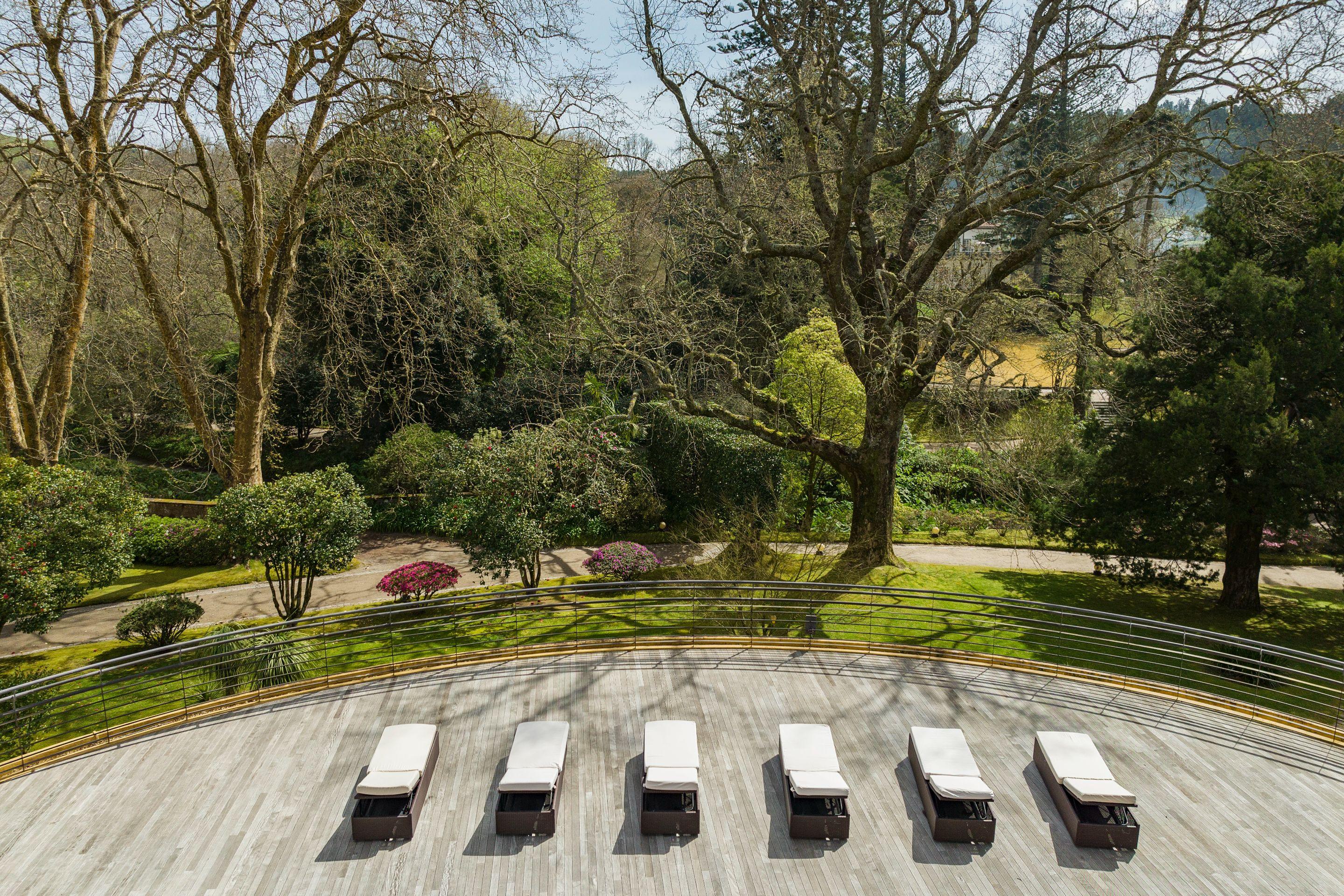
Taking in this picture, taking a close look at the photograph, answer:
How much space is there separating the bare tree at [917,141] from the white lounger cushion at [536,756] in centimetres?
931

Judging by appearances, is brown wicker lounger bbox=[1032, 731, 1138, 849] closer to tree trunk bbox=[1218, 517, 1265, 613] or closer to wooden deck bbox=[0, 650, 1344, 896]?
wooden deck bbox=[0, 650, 1344, 896]

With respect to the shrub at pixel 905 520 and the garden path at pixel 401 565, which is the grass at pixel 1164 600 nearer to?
the garden path at pixel 401 565

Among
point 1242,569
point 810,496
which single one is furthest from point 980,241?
point 1242,569

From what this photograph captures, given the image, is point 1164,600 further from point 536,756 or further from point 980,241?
point 980,241

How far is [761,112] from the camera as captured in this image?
55.2 feet

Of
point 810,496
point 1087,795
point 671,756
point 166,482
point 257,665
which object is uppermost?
point 810,496

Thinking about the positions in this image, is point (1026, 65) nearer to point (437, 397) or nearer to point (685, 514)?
point (685, 514)

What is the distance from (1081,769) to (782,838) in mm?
3269

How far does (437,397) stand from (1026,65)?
770 inches

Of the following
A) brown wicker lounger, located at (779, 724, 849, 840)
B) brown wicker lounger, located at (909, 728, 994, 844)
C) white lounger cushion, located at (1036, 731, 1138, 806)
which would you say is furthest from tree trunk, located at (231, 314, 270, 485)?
white lounger cushion, located at (1036, 731, 1138, 806)

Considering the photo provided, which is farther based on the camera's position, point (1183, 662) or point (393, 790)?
point (1183, 662)

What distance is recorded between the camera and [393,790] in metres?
7.87

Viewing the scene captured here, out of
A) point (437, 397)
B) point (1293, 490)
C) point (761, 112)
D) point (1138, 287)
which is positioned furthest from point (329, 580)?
point (1293, 490)

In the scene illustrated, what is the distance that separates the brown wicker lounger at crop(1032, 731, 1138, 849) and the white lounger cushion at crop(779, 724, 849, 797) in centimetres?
227
